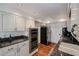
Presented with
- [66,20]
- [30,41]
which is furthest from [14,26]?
[66,20]

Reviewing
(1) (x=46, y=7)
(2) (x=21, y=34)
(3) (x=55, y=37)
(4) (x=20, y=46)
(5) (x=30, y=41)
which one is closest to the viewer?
(1) (x=46, y=7)

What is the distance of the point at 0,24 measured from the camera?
56.7 inches

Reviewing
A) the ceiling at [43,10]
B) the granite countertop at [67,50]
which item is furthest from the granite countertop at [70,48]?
the ceiling at [43,10]

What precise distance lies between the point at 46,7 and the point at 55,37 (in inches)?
17.5

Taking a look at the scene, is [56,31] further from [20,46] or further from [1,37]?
[1,37]

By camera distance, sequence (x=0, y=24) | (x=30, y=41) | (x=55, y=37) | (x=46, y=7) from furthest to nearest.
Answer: (x=30, y=41), (x=0, y=24), (x=55, y=37), (x=46, y=7)

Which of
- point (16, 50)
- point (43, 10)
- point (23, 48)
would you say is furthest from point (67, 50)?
point (23, 48)

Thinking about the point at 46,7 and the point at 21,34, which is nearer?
the point at 46,7

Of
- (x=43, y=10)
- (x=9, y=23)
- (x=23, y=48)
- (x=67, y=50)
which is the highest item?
(x=43, y=10)

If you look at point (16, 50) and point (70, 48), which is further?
point (16, 50)

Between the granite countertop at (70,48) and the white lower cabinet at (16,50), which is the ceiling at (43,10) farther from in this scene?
the white lower cabinet at (16,50)

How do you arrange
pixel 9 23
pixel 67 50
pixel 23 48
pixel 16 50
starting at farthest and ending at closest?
pixel 23 48
pixel 9 23
pixel 16 50
pixel 67 50

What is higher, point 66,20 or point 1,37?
point 66,20

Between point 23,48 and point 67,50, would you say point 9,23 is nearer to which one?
point 23,48
